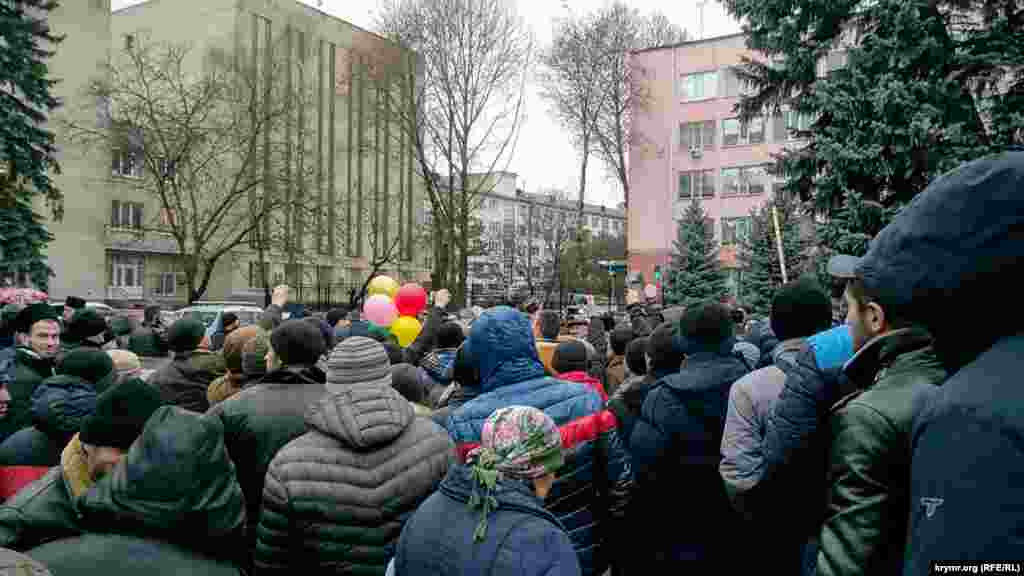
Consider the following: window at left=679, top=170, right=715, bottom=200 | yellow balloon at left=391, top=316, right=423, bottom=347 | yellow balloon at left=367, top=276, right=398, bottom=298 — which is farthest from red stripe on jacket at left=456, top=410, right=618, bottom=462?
window at left=679, top=170, right=715, bottom=200

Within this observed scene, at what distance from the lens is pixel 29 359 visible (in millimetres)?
5645

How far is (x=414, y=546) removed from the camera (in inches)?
95.0

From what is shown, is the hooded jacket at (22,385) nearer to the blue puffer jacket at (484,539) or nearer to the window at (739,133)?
the blue puffer jacket at (484,539)

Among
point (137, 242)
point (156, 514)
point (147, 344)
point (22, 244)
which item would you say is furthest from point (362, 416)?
point (137, 242)

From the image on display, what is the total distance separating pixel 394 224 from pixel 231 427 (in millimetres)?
60954

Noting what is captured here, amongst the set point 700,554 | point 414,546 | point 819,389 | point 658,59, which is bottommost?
point 700,554

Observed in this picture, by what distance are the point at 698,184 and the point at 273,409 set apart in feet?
158

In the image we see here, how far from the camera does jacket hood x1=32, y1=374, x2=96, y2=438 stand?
157 inches

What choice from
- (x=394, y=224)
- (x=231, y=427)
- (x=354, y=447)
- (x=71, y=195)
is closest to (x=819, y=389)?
(x=354, y=447)

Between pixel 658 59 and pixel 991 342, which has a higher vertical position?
pixel 658 59

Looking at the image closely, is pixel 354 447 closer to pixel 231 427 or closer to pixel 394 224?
pixel 231 427

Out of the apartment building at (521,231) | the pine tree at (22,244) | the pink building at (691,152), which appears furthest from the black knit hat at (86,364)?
the pink building at (691,152)

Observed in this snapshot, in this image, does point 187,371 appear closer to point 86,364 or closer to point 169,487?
point 86,364

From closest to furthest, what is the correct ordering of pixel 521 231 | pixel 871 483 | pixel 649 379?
Answer: pixel 871 483 → pixel 649 379 → pixel 521 231
